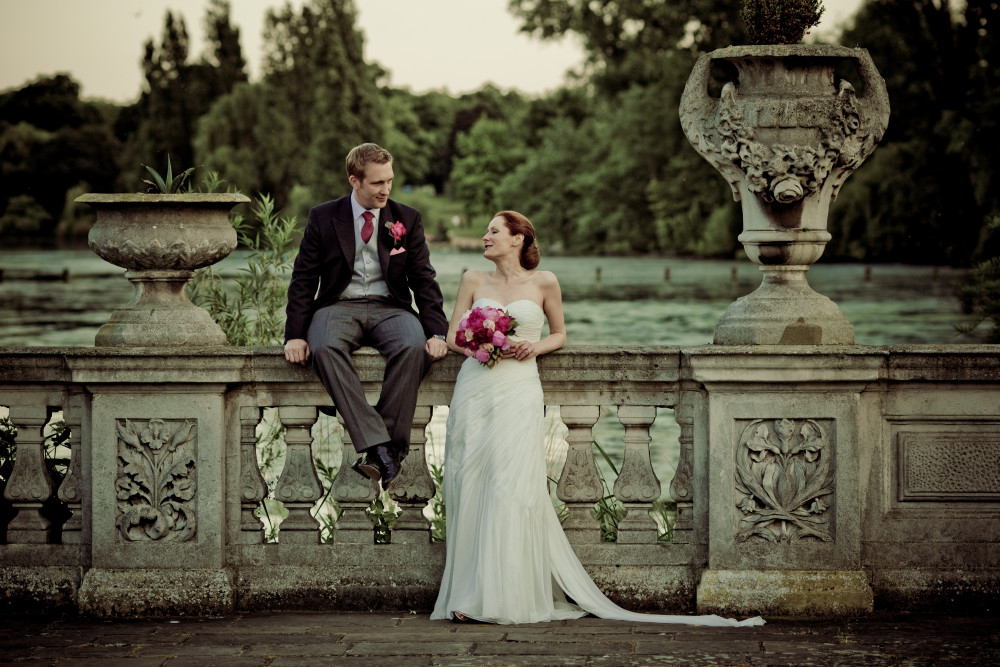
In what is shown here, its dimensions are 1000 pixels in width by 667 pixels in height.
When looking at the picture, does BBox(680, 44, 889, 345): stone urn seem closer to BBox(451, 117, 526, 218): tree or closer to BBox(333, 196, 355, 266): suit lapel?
BBox(333, 196, 355, 266): suit lapel

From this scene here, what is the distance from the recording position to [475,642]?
4617 mm

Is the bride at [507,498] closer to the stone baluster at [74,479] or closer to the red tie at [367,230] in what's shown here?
the red tie at [367,230]

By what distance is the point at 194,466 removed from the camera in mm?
5195

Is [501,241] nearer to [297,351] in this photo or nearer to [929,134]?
[297,351]

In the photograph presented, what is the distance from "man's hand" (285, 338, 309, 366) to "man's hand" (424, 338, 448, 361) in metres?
0.48

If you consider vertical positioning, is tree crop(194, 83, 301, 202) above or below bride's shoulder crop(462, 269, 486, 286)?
above

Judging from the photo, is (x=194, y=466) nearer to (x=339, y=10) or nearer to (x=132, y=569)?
(x=132, y=569)

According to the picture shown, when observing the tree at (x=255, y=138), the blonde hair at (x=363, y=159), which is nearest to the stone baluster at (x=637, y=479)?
the blonde hair at (x=363, y=159)

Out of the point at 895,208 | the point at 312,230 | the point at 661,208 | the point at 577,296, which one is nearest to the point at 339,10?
the point at 661,208

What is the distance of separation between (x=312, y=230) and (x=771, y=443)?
6.68 ft

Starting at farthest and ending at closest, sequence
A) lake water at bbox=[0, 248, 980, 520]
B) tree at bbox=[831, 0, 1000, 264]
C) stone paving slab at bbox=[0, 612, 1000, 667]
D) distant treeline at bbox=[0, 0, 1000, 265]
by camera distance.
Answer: lake water at bbox=[0, 248, 980, 520] → distant treeline at bbox=[0, 0, 1000, 265] → tree at bbox=[831, 0, 1000, 264] → stone paving slab at bbox=[0, 612, 1000, 667]

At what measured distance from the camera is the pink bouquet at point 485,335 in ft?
16.5

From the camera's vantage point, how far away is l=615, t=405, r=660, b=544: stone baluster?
205 inches

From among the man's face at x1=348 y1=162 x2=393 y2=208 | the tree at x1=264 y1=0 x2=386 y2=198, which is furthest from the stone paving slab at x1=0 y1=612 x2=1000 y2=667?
the tree at x1=264 y1=0 x2=386 y2=198
